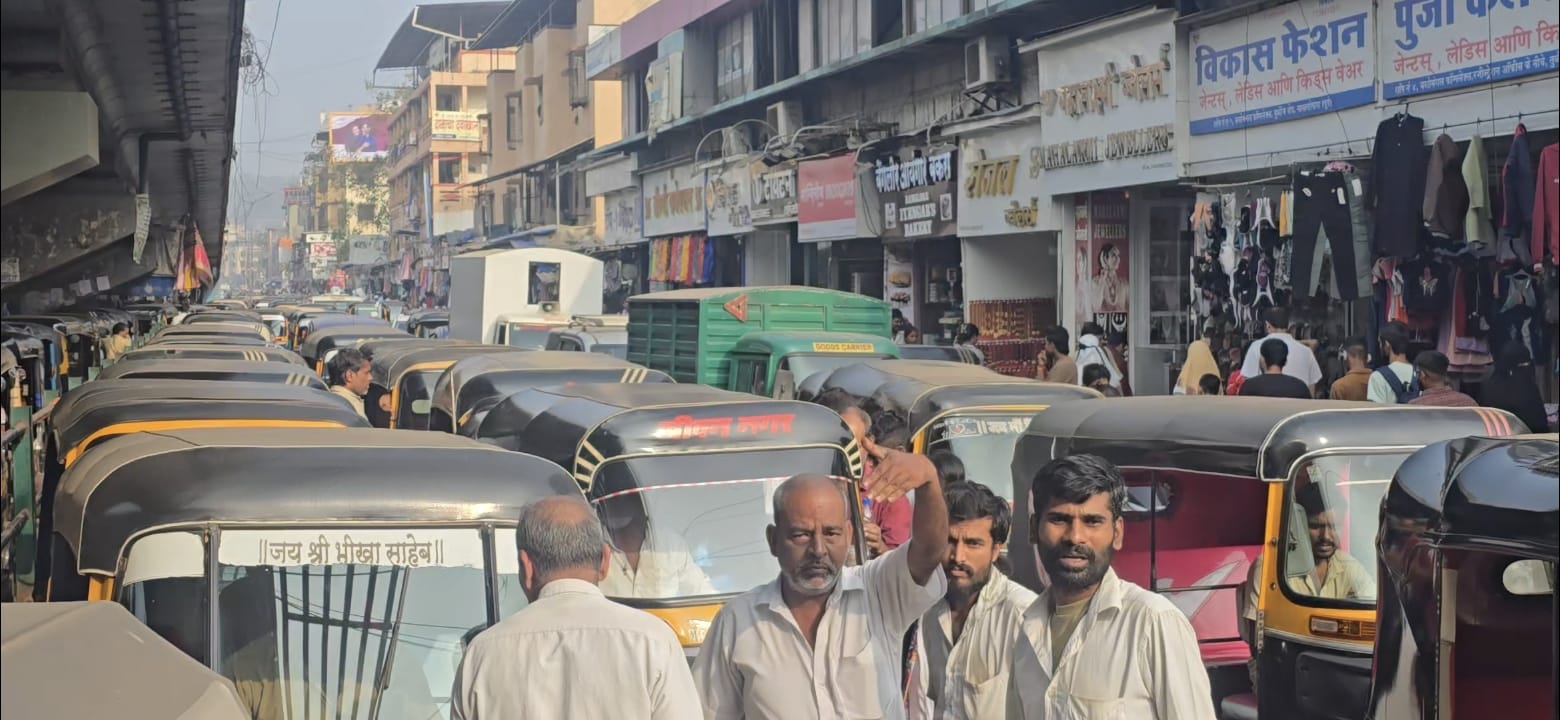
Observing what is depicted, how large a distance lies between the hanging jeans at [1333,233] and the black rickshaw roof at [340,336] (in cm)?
1500

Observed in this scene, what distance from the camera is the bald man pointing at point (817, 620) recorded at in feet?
14.5

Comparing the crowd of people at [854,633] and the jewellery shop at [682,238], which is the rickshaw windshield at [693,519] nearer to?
the crowd of people at [854,633]

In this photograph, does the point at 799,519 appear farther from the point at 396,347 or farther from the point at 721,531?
the point at 396,347

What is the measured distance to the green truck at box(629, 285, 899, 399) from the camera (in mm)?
16750

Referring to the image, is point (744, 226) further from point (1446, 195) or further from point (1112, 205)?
point (1446, 195)

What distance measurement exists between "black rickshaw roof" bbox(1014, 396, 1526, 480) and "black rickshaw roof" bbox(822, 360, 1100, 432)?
138 cm

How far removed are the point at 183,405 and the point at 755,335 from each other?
937 centimetres

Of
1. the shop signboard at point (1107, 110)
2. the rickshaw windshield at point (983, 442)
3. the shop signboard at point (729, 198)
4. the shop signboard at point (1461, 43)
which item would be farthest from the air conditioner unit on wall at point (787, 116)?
the rickshaw windshield at point (983, 442)

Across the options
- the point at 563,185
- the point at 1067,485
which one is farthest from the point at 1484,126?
the point at 563,185

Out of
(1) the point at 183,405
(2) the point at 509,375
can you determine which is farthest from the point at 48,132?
(2) the point at 509,375

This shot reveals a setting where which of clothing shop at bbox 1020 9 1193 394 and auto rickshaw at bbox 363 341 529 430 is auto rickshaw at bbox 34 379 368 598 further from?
clothing shop at bbox 1020 9 1193 394

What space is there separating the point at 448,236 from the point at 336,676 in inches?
3379

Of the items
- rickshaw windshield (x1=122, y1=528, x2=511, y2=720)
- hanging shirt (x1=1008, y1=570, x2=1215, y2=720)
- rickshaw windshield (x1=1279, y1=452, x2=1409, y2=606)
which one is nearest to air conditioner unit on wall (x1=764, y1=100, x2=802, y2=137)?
rickshaw windshield (x1=1279, y1=452, x2=1409, y2=606)

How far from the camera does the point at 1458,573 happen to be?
548 cm
